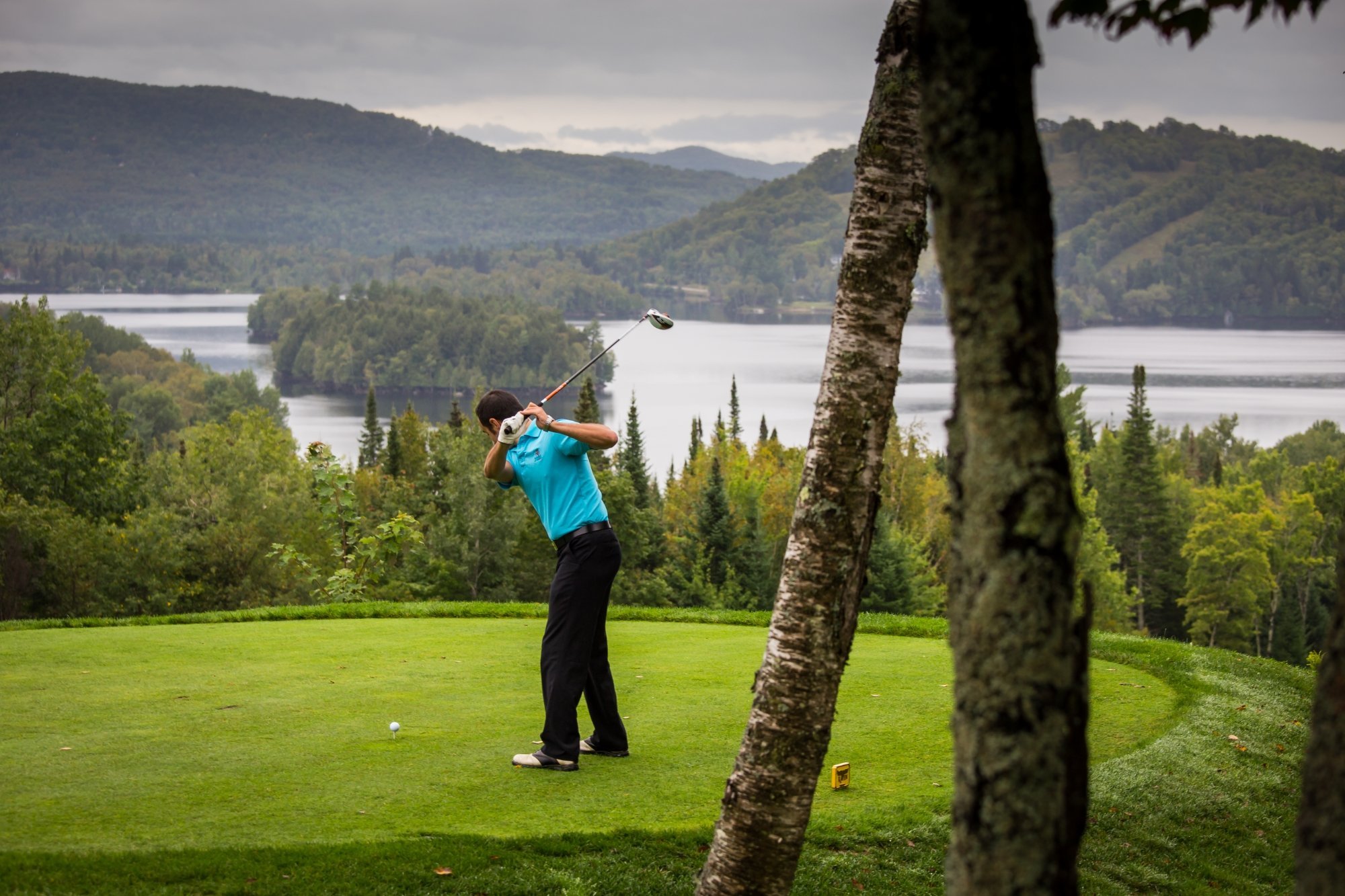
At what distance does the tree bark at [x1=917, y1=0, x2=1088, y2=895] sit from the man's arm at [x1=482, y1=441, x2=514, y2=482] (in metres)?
4.28

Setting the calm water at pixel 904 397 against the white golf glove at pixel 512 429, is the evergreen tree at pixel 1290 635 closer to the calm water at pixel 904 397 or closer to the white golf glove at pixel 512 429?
the calm water at pixel 904 397

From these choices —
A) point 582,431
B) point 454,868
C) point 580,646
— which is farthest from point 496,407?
point 454,868

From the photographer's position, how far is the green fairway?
513 cm

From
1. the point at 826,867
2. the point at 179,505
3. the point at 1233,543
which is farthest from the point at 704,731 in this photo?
the point at 1233,543

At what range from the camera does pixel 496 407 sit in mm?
6602

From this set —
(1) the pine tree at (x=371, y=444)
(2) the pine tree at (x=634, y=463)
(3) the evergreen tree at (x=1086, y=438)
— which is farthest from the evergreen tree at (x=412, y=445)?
(3) the evergreen tree at (x=1086, y=438)

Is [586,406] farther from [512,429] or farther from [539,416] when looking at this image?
[539,416]

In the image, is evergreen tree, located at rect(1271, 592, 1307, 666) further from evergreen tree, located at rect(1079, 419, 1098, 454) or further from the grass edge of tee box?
the grass edge of tee box

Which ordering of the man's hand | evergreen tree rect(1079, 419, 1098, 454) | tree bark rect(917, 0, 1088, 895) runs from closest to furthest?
tree bark rect(917, 0, 1088, 895), the man's hand, evergreen tree rect(1079, 419, 1098, 454)

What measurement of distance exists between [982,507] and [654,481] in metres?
94.0

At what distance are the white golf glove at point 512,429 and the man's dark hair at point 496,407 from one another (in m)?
0.15

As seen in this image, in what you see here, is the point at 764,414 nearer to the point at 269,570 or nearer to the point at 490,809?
the point at 269,570

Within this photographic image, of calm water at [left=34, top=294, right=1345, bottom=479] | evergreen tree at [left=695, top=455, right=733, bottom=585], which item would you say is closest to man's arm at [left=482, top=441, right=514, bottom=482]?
evergreen tree at [left=695, top=455, right=733, bottom=585]

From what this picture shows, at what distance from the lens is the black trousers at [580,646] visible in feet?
19.9
